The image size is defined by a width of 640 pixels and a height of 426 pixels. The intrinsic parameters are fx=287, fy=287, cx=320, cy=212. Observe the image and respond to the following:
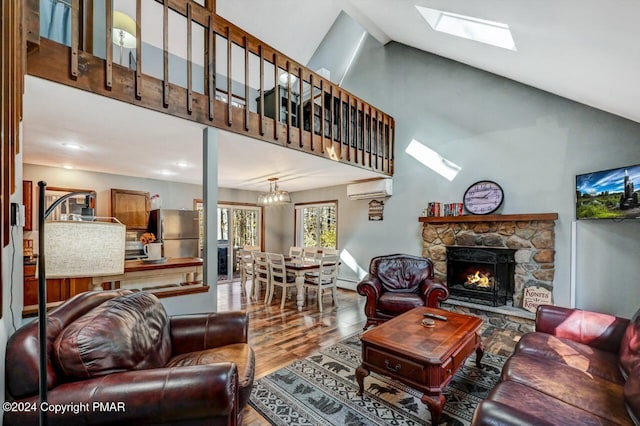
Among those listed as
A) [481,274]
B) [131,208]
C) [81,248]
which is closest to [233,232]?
[131,208]

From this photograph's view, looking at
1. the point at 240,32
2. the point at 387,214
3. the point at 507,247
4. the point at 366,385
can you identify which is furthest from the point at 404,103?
the point at 366,385

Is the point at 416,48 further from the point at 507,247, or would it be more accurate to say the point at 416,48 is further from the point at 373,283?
the point at 373,283

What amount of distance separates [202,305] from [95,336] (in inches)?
57.2

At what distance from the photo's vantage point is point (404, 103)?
5.34 m

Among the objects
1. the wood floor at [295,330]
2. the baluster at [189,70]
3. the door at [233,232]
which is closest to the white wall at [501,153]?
the wood floor at [295,330]

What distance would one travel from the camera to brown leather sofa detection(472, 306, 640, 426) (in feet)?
4.41

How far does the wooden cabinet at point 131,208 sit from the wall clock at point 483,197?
5.67 meters

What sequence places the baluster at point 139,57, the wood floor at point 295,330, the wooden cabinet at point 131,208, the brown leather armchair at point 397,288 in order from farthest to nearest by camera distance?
the wooden cabinet at point 131,208, the brown leather armchair at point 397,288, the wood floor at point 295,330, the baluster at point 139,57

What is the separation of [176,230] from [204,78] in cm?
371

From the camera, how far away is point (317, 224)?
7.05m

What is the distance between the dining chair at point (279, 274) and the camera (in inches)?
177

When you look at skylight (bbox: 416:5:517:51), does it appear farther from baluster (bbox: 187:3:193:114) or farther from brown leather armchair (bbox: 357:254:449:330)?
brown leather armchair (bbox: 357:254:449:330)

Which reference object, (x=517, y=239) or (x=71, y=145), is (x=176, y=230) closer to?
(x=71, y=145)

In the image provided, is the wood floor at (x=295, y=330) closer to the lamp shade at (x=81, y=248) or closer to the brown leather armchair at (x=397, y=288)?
the brown leather armchair at (x=397, y=288)
